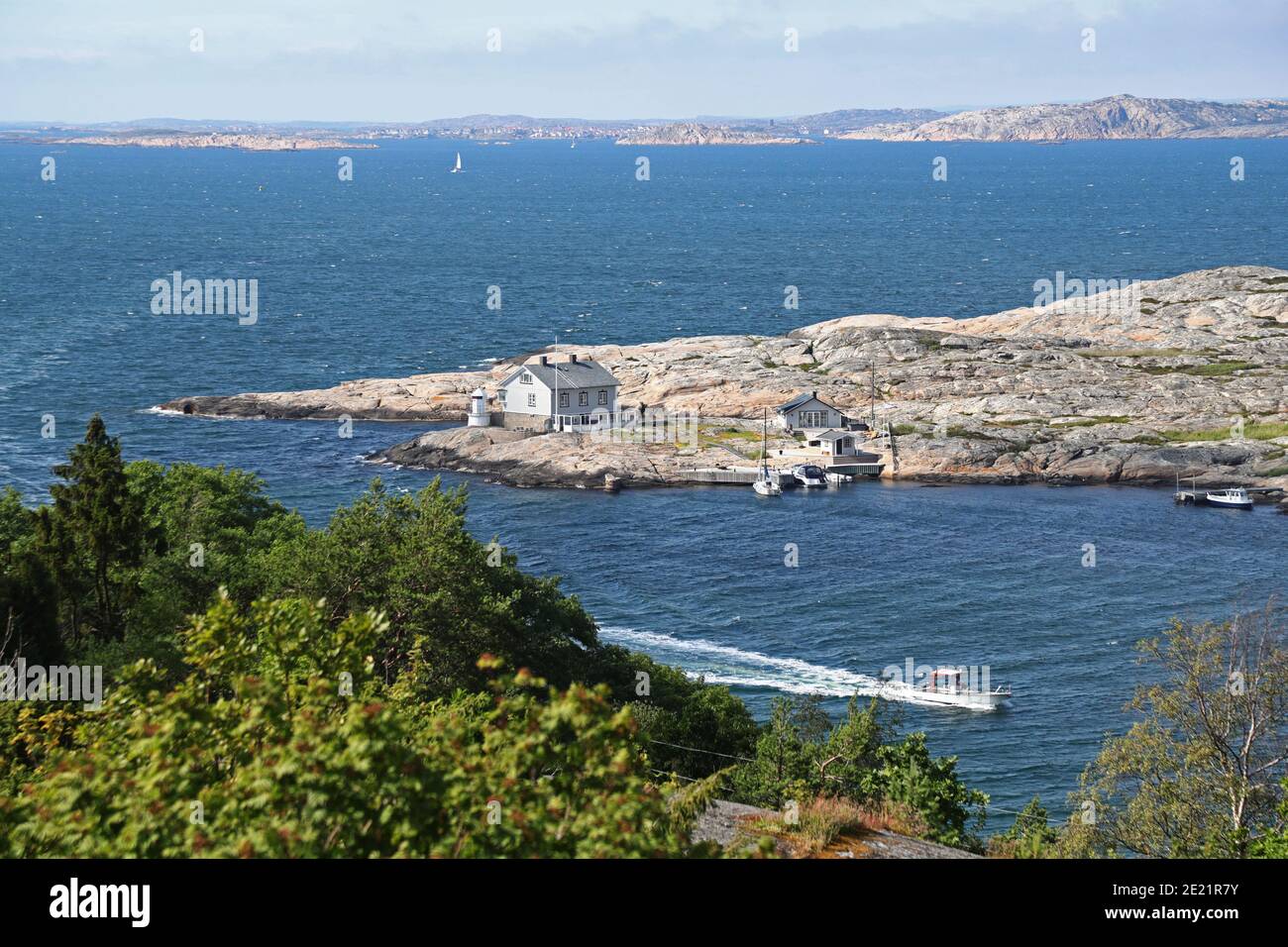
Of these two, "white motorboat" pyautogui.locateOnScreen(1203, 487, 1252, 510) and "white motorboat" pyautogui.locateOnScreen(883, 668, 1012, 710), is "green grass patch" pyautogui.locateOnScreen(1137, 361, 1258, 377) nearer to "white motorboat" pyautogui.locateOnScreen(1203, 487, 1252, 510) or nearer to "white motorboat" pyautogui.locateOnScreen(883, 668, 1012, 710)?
"white motorboat" pyautogui.locateOnScreen(1203, 487, 1252, 510)

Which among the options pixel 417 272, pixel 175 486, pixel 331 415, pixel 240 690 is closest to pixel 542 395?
pixel 331 415

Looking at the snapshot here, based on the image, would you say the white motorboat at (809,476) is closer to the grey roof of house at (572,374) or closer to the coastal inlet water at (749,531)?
the coastal inlet water at (749,531)

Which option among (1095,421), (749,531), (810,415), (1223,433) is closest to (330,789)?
(749,531)

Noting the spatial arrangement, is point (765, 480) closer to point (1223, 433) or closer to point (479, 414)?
point (479, 414)

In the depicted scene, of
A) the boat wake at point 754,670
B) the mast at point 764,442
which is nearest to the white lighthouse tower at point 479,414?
the mast at point 764,442

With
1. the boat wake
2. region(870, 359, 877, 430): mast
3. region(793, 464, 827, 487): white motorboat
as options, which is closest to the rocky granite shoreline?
region(870, 359, 877, 430): mast

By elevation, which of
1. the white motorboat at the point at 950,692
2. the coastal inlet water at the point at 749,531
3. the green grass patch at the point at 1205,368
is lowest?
the white motorboat at the point at 950,692
